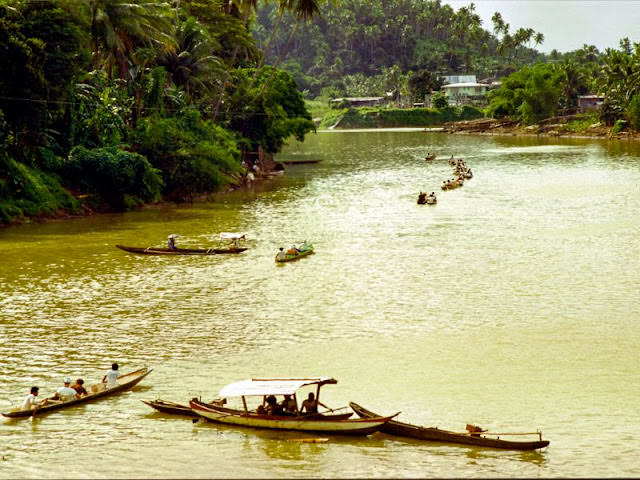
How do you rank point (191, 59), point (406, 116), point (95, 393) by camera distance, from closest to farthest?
point (95, 393) < point (191, 59) < point (406, 116)

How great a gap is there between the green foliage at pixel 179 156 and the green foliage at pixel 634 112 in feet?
215

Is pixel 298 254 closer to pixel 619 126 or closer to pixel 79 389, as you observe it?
pixel 79 389

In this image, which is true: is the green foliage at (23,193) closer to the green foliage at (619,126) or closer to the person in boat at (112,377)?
the person in boat at (112,377)

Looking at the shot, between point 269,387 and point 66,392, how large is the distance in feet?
18.2

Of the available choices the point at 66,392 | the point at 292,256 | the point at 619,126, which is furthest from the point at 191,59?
the point at 619,126

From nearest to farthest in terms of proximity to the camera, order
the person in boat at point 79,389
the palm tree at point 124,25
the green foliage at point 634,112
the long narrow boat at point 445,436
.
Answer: the long narrow boat at point 445,436 → the person in boat at point 79,389 → the palm tree at point 124,25 → the green foliage at point 634,112

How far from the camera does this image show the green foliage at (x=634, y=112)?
358 feet

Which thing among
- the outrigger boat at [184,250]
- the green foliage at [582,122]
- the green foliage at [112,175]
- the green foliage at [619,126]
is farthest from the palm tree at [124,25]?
the green foliage at [582,122]

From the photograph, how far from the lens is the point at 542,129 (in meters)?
134

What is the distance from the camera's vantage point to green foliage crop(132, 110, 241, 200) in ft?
193

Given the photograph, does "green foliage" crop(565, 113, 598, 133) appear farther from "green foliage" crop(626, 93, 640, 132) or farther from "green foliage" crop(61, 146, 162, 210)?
"green foliage" crop(61, 146, 162, 210)

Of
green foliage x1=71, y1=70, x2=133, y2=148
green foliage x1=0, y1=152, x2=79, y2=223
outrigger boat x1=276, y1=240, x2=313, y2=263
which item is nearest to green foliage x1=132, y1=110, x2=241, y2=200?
green foliage x1=71, y1=70, x2=133, y2=148

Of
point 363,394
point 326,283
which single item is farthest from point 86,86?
point 363,394

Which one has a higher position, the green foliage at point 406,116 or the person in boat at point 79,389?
the green foliage at point 406,116
